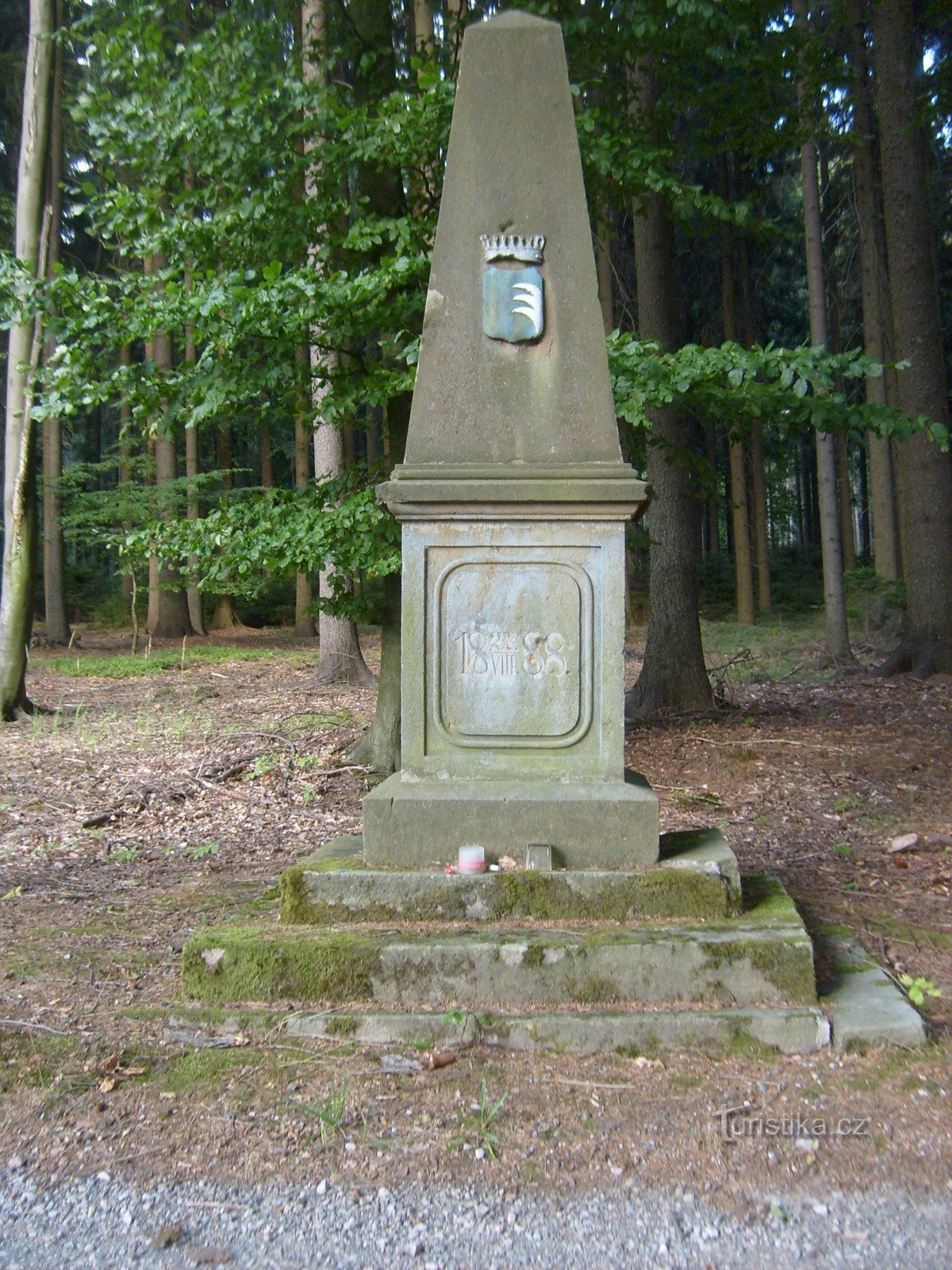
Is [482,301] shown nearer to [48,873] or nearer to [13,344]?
[48,873]

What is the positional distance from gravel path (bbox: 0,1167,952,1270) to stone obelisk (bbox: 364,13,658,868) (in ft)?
5.13

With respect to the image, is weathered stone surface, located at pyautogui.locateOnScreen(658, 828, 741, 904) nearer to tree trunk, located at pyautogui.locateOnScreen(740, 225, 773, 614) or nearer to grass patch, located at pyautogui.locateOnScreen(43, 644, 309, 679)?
grass patch, located at pyautogui.locateOnScreen(43, 644, 309, 679)

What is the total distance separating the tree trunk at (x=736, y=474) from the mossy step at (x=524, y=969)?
49.0 feet

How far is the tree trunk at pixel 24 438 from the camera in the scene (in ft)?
34.7

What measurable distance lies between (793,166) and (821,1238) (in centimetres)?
2036

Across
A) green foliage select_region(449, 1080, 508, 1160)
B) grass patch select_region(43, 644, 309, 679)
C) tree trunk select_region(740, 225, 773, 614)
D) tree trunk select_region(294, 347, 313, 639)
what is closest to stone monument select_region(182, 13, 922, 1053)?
green foliage select_region(449, 1080, 508, 1160)

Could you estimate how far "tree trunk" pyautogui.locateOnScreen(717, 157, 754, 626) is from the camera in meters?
18.8

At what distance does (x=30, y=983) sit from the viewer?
4184mm

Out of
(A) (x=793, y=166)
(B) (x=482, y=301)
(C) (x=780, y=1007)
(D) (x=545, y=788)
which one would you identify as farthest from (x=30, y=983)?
(A) (x=793, y=166)

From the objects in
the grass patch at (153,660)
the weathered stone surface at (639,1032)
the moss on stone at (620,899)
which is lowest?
the weathered stone surface at (639,1032)

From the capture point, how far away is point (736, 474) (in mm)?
20672

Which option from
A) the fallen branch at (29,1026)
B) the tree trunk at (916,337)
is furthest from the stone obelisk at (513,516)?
the tree trunk at (916,337)

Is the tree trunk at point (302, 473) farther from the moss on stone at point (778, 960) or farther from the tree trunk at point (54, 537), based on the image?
the moss on stone at point (778, 960)

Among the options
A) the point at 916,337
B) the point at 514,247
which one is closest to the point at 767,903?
the point at 514,247
